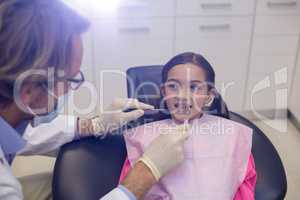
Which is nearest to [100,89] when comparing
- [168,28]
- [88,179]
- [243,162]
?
[168,28]

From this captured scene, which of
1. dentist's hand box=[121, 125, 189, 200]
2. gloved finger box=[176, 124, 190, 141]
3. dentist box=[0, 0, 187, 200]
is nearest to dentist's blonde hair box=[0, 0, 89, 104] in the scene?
dentist box=[0, 0, 187, 200]

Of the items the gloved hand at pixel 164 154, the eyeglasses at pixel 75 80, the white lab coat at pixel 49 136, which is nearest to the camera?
the eyeglasses at pixel 75 80

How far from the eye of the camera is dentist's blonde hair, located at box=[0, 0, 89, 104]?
2.66 feet

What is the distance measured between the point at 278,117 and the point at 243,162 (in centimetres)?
134

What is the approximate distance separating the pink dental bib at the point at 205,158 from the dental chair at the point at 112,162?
0.07 meters

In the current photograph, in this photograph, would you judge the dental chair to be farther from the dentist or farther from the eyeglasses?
the eyeglasses

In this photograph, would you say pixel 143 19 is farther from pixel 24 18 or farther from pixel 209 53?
pixel 24 18

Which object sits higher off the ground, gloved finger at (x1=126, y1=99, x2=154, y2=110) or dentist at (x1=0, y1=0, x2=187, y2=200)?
dentist at (x1=0, y1=0, x2=187, y2=200)

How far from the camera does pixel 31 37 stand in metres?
0.82

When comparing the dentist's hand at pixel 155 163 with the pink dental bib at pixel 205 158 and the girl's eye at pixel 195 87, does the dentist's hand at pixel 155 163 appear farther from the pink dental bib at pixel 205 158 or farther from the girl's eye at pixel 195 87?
the girl's eye at pixel 195 87

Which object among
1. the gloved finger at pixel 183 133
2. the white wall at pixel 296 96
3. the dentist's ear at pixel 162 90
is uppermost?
the dentist's ear at pixel 162 90

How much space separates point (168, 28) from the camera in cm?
215

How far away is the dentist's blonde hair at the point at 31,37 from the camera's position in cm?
81

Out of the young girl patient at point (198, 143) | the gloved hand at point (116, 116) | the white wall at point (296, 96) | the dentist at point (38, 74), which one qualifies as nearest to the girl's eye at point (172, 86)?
the young girl patient at point (198, 143)
